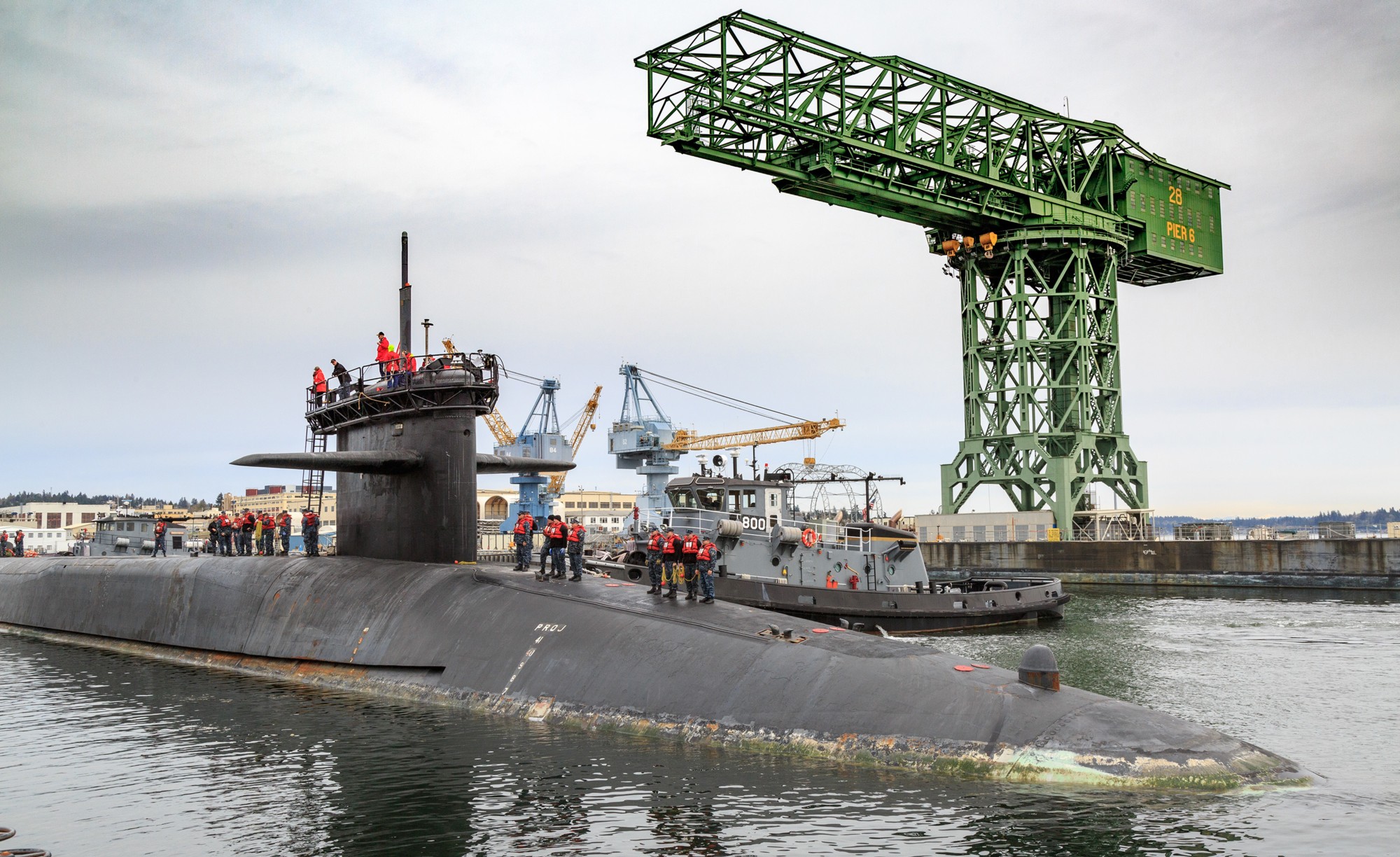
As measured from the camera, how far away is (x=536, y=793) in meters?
11.0

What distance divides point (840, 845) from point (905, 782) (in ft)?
5.66

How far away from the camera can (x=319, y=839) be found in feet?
31.9

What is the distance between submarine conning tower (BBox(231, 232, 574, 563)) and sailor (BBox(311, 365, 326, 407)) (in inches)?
70.2

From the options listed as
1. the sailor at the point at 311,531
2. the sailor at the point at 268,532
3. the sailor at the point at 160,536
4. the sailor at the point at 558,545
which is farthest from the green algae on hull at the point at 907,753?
the sailor at the point at 160,536

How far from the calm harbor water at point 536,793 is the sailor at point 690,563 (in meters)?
3.69

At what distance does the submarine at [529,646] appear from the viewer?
35.6 ft

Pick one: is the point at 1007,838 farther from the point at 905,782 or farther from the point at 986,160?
the point at 986,160

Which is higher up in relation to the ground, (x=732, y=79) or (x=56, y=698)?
(x=732, y=79)

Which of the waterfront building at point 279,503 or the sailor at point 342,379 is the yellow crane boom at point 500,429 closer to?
the waterfront building at point 279,503

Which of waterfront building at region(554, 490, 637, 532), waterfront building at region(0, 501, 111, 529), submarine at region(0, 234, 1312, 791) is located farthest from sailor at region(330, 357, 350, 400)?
waterfront building at region(554, 490, 637, 532)

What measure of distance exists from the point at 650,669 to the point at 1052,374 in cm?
A: 4222

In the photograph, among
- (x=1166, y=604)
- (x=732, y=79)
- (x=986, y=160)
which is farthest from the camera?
(x=986, y=160)

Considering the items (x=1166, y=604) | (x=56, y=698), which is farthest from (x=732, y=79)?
(x=56, y=698)

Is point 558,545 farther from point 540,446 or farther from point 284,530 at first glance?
point 540,446
